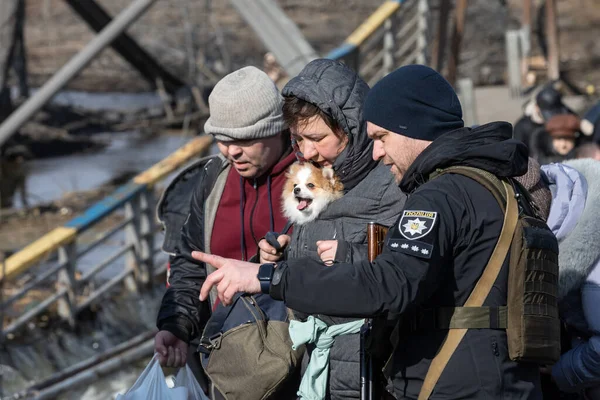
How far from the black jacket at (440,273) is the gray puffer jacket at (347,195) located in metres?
0.26

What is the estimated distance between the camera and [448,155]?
7.99 ft

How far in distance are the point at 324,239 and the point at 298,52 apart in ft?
18.0

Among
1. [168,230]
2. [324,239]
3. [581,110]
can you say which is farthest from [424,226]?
[581,110]

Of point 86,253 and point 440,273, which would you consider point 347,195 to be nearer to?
point 440,273

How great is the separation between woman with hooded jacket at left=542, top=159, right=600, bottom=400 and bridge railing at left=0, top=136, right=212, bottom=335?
411cm

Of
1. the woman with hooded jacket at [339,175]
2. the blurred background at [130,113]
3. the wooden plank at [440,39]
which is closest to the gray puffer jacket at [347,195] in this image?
the woman with hooded jacket at [339,175]

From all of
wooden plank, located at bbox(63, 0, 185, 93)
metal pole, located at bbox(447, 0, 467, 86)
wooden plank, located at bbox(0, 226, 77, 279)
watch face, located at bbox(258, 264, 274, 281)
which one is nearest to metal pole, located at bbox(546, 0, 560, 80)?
metal pole, located at bbox(447, 0, 467, 86)

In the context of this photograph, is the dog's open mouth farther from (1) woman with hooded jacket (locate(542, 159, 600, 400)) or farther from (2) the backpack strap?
(1) woman with hooded jacket (locate(542, 159, 600, 400))

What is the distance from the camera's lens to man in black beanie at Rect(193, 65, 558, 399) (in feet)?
7.59

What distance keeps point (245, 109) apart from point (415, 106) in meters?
0.80

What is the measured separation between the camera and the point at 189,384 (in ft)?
10.6

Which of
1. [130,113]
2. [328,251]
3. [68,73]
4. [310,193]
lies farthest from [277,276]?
[130,113]

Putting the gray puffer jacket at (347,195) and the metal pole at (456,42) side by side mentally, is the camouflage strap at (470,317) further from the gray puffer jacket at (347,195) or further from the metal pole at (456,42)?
the metal pole at (456,42)

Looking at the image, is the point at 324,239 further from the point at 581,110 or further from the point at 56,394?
the point at 581,110
